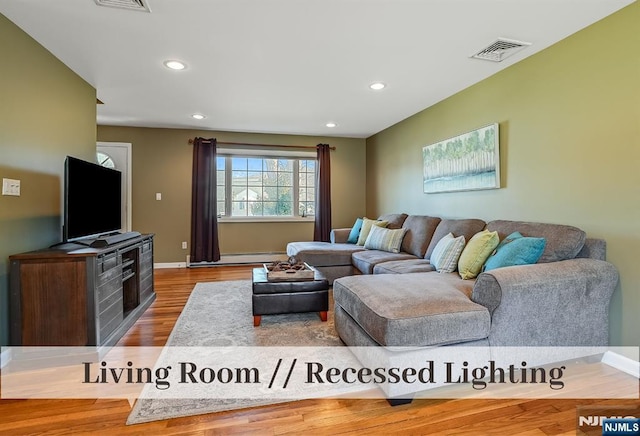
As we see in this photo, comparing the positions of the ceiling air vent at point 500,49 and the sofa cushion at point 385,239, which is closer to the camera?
the ceiling air vent at point 500,49

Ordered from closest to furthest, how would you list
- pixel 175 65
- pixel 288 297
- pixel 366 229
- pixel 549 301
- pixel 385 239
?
pixel 549 301 < pixel 288 297 < pixel 175 65 < pixel 385 239 < pixel 366 229

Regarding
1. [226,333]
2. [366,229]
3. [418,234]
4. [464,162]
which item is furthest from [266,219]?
[464,162]

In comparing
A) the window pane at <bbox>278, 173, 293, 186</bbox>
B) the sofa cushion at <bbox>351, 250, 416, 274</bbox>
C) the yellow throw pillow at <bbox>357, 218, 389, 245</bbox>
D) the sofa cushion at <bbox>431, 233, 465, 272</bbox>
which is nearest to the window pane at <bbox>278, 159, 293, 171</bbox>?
the window pane at <bbox>278, 173, 293, 186</bbox>

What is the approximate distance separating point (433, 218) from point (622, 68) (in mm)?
2134

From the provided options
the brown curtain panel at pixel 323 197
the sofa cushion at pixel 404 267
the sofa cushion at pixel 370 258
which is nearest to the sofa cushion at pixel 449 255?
the sofa cushion at pixel 404 267

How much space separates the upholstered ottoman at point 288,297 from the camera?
111 inches

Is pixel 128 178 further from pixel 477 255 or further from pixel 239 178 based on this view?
pixel 477 255

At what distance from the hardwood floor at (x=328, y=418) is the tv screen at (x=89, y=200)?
1201 millimetres

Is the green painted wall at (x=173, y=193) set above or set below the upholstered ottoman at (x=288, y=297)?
above

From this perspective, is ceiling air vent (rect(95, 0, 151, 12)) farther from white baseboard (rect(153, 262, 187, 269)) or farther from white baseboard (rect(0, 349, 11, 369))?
white baseboard (rect(153, 262, 187, 269))

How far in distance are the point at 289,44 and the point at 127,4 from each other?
110 cm

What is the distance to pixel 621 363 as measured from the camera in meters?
2.13

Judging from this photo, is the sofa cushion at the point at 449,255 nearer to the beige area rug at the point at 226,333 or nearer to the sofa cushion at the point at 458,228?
the sofa cushion at the point at 458,228

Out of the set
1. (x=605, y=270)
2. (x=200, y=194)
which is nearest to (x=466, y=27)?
(x=605, y=270)
